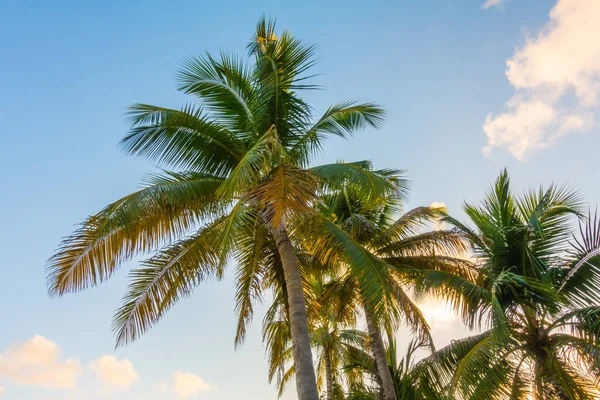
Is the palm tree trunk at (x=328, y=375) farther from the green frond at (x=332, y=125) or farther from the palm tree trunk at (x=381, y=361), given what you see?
the green frond at (x=332, y=125)

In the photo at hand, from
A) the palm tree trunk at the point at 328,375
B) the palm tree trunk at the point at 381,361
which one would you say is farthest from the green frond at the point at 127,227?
the palm tree trunk at the point at 328,375

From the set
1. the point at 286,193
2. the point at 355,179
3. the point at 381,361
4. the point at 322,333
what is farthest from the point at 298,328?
the point at 322,333

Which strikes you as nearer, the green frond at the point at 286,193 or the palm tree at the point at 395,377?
the green frond at the point at 286,193

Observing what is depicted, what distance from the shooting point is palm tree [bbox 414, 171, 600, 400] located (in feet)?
30.3

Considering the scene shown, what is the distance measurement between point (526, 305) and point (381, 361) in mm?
4108

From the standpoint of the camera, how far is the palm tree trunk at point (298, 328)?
767 centimetres

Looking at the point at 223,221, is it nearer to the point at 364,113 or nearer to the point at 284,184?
the point at 284,184

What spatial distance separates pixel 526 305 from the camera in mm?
10000

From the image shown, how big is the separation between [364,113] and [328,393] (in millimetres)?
11360

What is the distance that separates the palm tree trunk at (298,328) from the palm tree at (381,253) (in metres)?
0.93

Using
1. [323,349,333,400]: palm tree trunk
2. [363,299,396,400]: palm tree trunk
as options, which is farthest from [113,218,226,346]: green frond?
[323,349,333,400]: palm tree trunk

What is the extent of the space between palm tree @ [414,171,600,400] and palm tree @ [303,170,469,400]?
43.6 inches

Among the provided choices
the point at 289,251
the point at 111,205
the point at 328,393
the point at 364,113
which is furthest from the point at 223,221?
the point at 328,393

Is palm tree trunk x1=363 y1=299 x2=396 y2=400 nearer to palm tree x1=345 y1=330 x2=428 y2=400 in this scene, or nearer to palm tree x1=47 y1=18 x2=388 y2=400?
palm tree x1=345 y1=330 x2=428 y2=400
